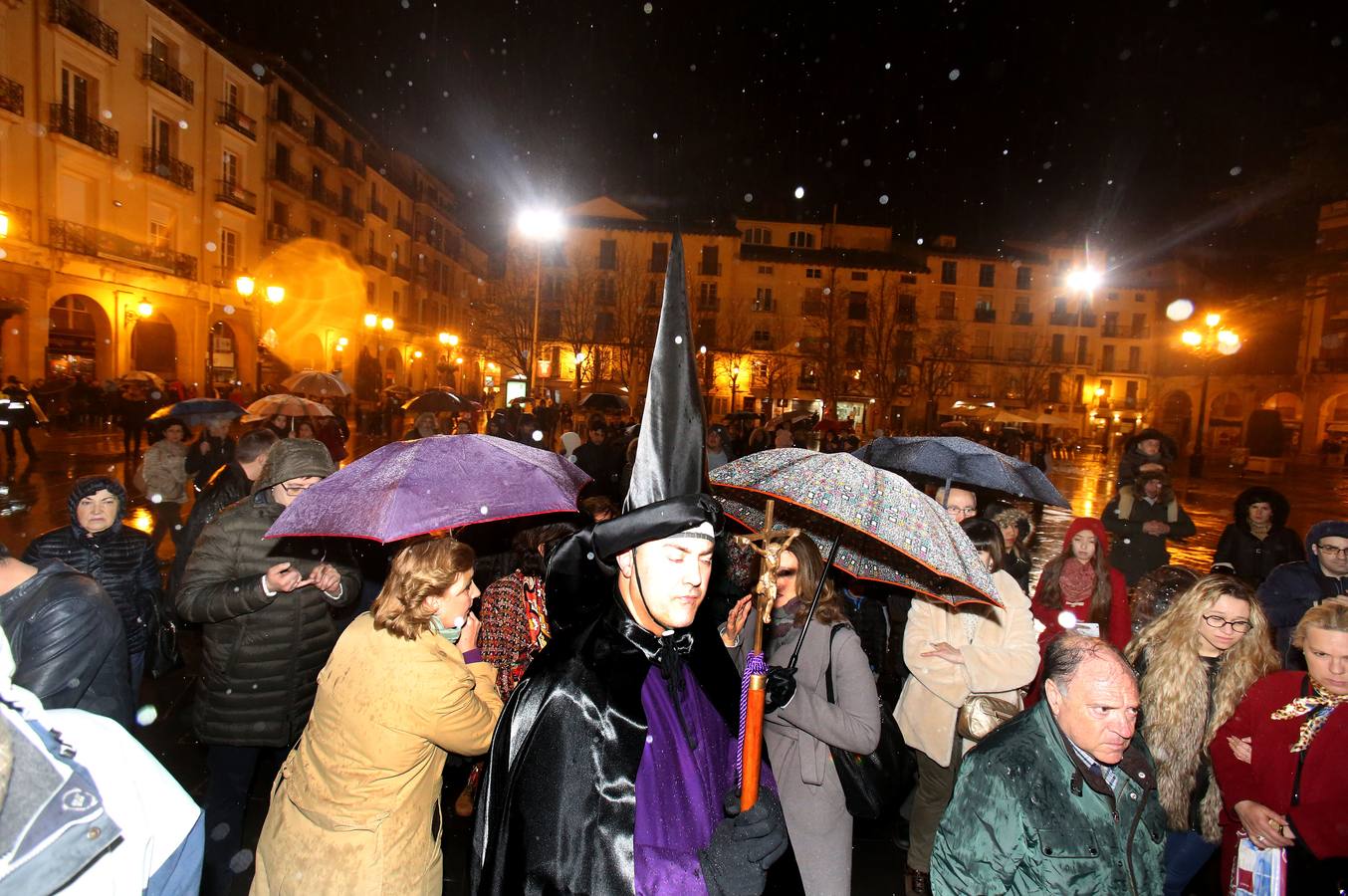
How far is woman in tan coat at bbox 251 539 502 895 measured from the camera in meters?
2.50

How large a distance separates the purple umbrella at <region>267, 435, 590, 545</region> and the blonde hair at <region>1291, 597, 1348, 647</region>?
11.2ft

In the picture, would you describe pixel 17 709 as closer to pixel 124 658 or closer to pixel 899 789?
pixel 124 658

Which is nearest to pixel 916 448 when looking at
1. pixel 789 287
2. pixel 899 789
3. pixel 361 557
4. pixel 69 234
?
pixel 899 789

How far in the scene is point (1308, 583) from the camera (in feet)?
15.3

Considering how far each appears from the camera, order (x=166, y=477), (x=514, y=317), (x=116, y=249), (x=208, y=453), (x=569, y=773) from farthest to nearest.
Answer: (x=514, y=317), (x=116, y=249), (x=208, y=453), (x=166, y=477), (x=569, y=773)

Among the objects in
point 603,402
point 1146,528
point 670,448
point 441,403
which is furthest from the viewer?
point 603,402

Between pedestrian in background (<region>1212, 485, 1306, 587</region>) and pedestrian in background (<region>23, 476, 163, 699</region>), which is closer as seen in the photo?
pedestrian in background (<region>23, 476, 163, 699</region>)

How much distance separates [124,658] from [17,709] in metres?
1.93

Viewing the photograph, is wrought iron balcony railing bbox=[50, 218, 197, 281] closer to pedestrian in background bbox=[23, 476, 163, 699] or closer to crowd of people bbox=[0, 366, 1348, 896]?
pedestrian in background bbox=[23, 476, 163, 699]

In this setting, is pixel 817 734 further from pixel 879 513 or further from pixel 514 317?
pixel 514 317

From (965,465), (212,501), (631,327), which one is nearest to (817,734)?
(965,465)

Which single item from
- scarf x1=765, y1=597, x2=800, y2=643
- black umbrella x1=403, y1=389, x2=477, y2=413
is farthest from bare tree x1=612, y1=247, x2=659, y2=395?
scarf x1=765, y1=597, x2=800, y2=643

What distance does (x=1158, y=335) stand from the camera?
57062 mm

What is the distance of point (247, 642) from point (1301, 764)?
4.64 m
